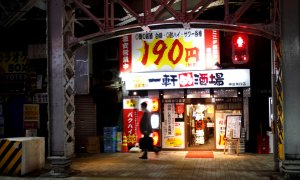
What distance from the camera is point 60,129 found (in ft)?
40.4

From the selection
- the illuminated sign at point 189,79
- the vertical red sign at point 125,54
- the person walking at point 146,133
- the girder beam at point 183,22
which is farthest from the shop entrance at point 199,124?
the girder beam at point 183,22

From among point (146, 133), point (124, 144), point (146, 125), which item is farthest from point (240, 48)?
point (124, 144)

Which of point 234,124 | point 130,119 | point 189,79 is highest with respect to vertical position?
point 189,79

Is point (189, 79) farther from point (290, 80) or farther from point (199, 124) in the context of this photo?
point (290, 80)

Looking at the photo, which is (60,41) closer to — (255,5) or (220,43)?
(220,43)

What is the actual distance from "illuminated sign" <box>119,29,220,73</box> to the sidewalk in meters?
4.28

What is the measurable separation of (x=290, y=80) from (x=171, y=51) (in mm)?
7912

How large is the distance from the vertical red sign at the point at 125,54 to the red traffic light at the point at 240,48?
5131 mm

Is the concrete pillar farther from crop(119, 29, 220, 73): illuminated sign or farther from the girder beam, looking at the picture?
crop(119, 29, 220, 73): illuminated sign

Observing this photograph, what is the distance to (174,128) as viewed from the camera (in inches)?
715

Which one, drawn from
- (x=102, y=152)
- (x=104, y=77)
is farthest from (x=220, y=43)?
(x=102, y=152)

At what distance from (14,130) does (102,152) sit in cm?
528

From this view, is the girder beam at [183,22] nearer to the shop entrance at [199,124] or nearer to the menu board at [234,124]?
the menu board at [234,124]

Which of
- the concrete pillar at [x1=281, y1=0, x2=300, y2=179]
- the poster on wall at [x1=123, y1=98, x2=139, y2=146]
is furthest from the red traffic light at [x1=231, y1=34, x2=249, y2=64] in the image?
the concrete pillar at [x1=281, y1=0, x2=300, y2=179]
